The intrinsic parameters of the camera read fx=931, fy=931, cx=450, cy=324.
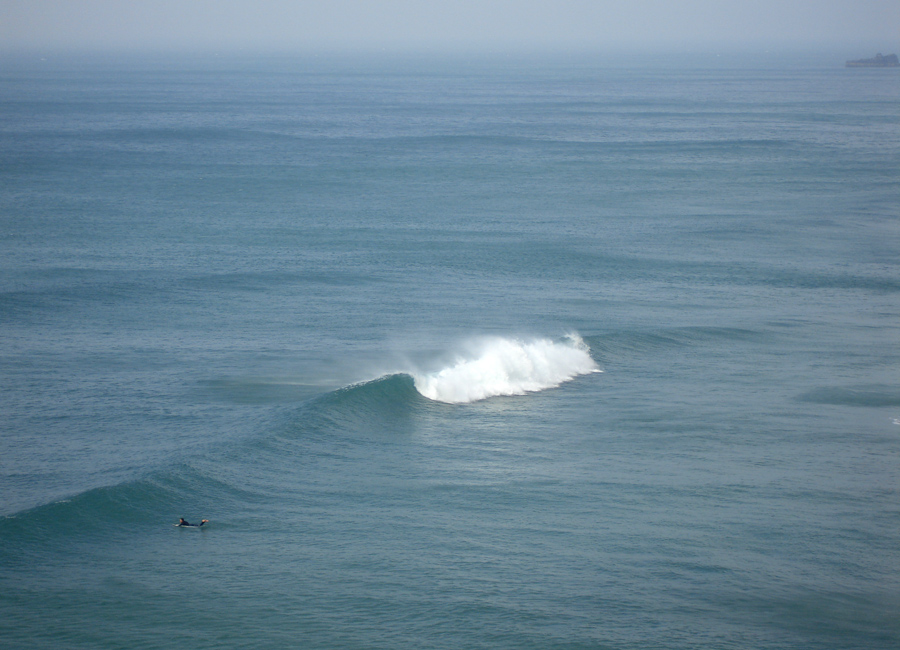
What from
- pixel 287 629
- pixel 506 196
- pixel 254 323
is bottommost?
pixel 287 629

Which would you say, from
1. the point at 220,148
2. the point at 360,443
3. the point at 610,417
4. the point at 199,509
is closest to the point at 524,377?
the point at 610,417

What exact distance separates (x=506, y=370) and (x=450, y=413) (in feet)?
18.9

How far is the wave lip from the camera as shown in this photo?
48781mm

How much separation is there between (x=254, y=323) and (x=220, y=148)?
71694 mm

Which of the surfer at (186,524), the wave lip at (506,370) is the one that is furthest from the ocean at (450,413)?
the surfer at (186,524)

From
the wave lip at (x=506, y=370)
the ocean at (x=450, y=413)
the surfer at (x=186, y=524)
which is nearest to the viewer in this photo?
the ocean at (x=450, y=413)

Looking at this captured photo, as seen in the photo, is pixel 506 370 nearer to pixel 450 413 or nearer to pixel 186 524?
pixel 450 413

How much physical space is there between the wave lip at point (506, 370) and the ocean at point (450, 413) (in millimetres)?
219

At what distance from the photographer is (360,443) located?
42.2 meters

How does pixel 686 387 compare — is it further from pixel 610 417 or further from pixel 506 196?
pixel 506 196

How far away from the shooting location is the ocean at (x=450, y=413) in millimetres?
29281

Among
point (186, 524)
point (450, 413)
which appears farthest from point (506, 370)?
point (186, 524)

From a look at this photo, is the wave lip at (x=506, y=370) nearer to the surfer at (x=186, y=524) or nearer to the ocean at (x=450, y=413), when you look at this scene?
the ocean at (x=450, y=413)

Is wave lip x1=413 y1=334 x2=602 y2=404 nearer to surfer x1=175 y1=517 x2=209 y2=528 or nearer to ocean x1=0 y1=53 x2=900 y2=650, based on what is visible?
ocean x1=0 y1=53 x2=900 y2=650
